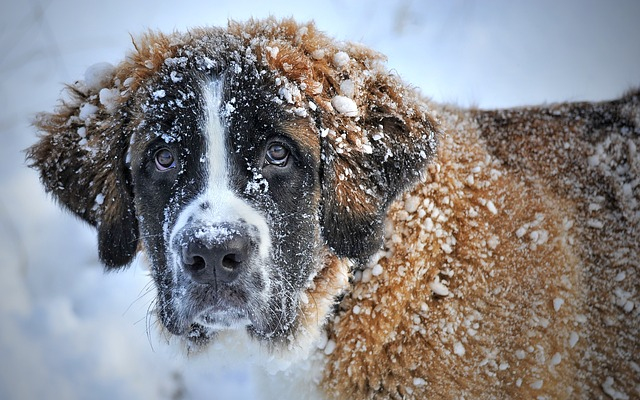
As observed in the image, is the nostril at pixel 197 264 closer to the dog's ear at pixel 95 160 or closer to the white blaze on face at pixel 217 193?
the white blaze on face at pixel 217 193

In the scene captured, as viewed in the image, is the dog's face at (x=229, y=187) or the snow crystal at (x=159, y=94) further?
the snow crystal at (x=159, y=94)

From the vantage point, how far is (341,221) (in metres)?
2.32

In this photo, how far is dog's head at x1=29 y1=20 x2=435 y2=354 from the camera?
6.88 feet

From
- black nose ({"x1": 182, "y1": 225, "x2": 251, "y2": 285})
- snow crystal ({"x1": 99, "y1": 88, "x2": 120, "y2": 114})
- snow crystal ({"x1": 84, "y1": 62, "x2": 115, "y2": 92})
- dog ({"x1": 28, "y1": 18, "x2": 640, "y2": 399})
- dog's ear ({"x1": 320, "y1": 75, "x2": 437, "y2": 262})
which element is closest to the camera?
black nose ({"x1": 182, "y1": 225, "x2": 251, "y2": 285})

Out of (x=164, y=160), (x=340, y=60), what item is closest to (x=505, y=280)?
(x=340, y=60)

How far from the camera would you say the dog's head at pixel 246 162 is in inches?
82.6

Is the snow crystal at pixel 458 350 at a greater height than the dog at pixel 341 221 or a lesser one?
lesser

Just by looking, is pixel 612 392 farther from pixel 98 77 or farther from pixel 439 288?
pixel 98 77

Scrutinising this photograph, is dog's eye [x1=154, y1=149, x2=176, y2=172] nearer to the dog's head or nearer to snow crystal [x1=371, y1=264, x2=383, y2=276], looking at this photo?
the dog's head

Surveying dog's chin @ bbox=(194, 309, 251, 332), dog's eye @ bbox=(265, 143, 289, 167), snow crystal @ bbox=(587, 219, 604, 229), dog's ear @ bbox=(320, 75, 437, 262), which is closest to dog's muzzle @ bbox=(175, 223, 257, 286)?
dog's chin @ bbox=(194, 309, 251, 332)

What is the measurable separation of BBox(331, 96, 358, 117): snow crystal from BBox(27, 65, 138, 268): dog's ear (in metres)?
0.91

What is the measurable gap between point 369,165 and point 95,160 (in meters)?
1.23

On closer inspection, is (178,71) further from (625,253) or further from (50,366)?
(50,366)

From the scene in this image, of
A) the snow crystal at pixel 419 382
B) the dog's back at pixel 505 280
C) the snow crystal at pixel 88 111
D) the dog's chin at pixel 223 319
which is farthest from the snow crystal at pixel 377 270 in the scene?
the snow crystal at pixel 88 111
